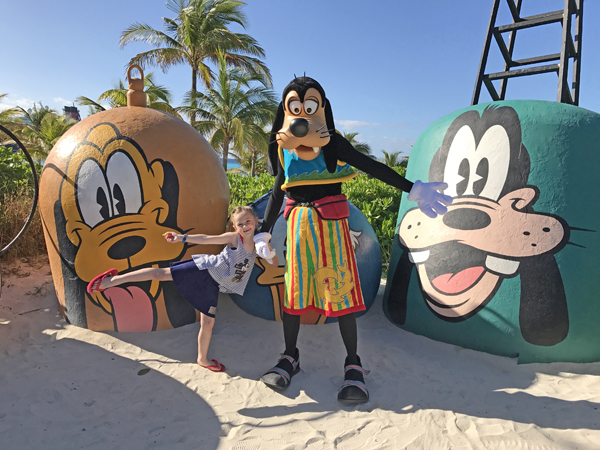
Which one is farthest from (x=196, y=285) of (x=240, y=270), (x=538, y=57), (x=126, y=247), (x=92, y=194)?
(x=538, y=57)

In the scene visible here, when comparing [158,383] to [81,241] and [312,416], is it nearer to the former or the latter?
[312,416]

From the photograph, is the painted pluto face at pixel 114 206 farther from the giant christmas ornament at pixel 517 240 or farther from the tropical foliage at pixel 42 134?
the tropical foliage at pixel 42 134

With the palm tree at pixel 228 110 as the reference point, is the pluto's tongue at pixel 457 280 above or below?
below

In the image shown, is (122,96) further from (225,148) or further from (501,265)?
(501,265)

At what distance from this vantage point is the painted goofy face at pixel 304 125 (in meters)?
2.47

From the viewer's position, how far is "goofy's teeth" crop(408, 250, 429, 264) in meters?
3.45

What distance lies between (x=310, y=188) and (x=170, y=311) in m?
1.74

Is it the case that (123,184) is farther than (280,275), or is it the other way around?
(280,275)

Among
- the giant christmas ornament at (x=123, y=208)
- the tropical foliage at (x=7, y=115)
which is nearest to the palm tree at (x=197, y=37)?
the tropical foliage at (x=7, y=115)

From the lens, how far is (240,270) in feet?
9.73

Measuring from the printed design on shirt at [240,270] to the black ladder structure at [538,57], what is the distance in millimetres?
3161

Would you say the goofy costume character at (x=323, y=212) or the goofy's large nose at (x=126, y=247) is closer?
the goofy costume character at (x=323, y=212)

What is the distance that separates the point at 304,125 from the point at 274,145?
A: 467 mm

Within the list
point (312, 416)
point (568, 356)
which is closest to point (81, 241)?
point (312, 416)
